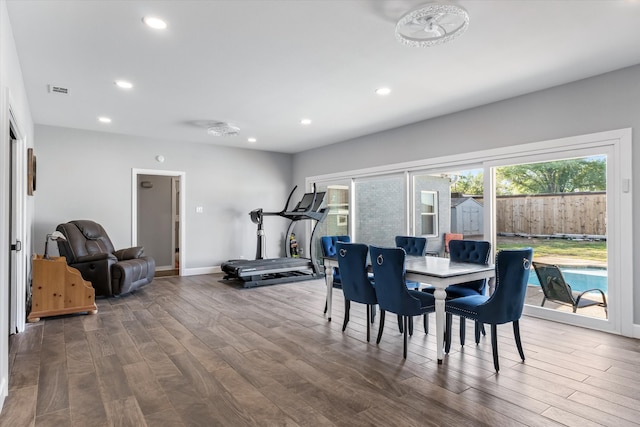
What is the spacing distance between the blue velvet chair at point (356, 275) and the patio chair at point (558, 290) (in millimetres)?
2175

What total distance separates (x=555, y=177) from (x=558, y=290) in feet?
4.12

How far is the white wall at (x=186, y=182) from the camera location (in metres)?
5.98

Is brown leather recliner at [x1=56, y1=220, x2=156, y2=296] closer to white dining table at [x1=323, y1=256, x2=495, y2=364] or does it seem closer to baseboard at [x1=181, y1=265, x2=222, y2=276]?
baseboard at [x1=181, y1=265, x2=222, y2=276]

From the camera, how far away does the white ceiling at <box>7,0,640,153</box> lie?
2607 millimetres

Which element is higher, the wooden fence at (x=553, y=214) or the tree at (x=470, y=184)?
the tree at (x=470, y=184)

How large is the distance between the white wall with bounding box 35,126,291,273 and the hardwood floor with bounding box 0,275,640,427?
2589mm

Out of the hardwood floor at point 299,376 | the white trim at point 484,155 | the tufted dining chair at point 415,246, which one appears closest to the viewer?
the hardwood floor at point 299,376

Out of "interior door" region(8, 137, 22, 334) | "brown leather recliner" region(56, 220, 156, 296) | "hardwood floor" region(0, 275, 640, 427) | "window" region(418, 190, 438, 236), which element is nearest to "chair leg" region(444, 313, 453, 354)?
"hardwood floor" region(0, 275, 640, 427)

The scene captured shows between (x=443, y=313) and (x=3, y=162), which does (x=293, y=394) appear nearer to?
(x=443, y=313)

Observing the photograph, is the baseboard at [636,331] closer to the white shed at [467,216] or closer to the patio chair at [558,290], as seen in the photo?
the patio chair at [558,290]

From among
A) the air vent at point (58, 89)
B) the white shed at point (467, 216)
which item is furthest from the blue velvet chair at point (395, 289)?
the air vent at point (58, 89)

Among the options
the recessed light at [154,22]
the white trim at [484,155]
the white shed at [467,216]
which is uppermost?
the recessed light at [154,22]

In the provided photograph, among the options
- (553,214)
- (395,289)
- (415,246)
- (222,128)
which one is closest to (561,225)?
(553,214)

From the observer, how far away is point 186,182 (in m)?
7.18
